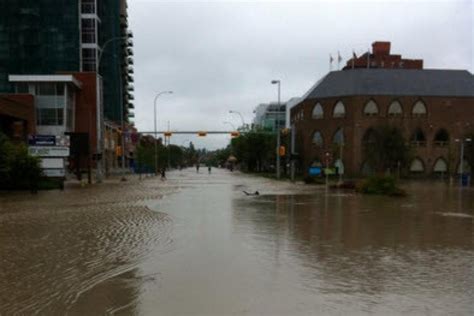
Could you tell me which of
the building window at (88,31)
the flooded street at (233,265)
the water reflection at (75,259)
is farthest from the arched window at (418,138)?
the water reflection at (75,259)

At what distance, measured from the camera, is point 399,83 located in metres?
86.5

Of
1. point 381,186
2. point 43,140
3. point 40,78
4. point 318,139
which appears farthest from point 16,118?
point 318,139

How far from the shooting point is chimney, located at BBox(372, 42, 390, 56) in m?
128

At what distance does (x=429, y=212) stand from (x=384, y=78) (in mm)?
71096

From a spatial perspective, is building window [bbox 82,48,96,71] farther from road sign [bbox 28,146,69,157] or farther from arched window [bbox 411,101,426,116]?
arched window [bbox 411,101,426,116]

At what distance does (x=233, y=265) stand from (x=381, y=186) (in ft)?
81.4

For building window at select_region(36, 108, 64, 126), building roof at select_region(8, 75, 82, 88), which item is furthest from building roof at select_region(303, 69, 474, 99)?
building window at select_region(36, 108, 64, 126)

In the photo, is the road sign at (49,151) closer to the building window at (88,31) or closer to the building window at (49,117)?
the building window at (49,117)

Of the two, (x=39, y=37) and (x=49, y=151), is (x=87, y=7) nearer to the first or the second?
(x=39, y=37)

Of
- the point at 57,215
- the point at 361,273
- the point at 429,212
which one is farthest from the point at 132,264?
the point at 429,212

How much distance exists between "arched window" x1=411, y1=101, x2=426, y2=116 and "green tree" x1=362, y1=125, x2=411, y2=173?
42.2 ft

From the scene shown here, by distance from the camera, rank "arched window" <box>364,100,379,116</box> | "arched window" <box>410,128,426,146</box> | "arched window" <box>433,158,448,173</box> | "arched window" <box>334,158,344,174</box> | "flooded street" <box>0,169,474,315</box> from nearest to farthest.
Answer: "flooded street" <box>0,169,474,315</box>, "arched window" <box>334,158,344,174</box>, "arched window" <box>433,158,448,173</box>, "arched window" <box>410,128,426,146</box>, "arched window" <box>364,100,379,116</box>

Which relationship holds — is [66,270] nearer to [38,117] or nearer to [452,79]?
[38,117]

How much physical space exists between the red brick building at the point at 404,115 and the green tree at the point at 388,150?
21.0ft
